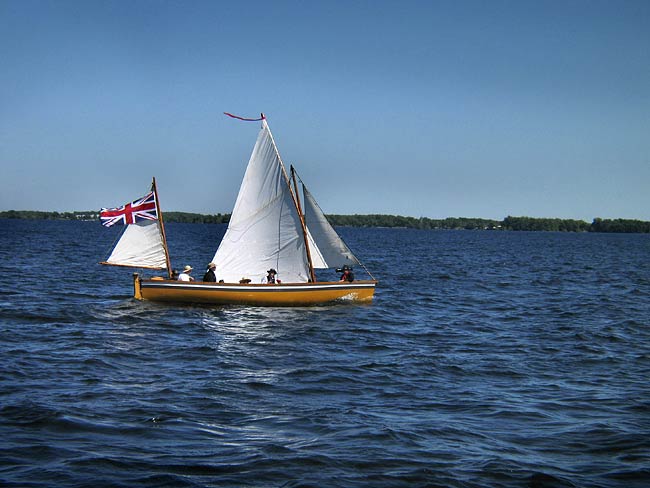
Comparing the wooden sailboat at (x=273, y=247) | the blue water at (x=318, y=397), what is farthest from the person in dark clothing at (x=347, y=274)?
the blue water at (x=318, y=397)

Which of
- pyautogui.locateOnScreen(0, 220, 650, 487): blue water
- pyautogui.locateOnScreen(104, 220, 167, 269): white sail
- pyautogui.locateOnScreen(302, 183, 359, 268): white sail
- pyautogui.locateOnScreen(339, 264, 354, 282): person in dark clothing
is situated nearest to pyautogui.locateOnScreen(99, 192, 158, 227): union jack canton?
pyautogui.locateOnScreen(104, 220, 167, 269): white sail

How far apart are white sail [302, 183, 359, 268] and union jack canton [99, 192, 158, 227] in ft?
23.5

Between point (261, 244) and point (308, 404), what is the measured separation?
18056 mm

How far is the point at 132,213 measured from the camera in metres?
31.2

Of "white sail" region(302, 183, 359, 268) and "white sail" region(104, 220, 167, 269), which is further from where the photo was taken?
"white sail" region(302, 183, 359, 268)

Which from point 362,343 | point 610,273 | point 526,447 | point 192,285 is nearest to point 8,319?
point 192,285

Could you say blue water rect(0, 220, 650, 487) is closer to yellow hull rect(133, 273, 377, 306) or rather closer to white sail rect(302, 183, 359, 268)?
yellow hull rect(133, 273, 377, 306)

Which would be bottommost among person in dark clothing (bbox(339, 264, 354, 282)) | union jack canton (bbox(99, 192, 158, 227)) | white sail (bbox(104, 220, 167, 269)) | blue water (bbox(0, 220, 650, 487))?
blue water (bbox(0, 220, 650, 487))

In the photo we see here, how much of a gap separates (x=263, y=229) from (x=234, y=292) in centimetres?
363

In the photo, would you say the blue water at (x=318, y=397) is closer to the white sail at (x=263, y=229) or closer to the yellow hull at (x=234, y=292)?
the yellow hull at (x=234, y=292)

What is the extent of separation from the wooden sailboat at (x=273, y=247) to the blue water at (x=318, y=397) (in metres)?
0.94

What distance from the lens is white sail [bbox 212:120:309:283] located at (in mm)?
32250

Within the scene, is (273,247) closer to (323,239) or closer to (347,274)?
(323,239)

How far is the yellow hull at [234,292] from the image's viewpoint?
3055cm
